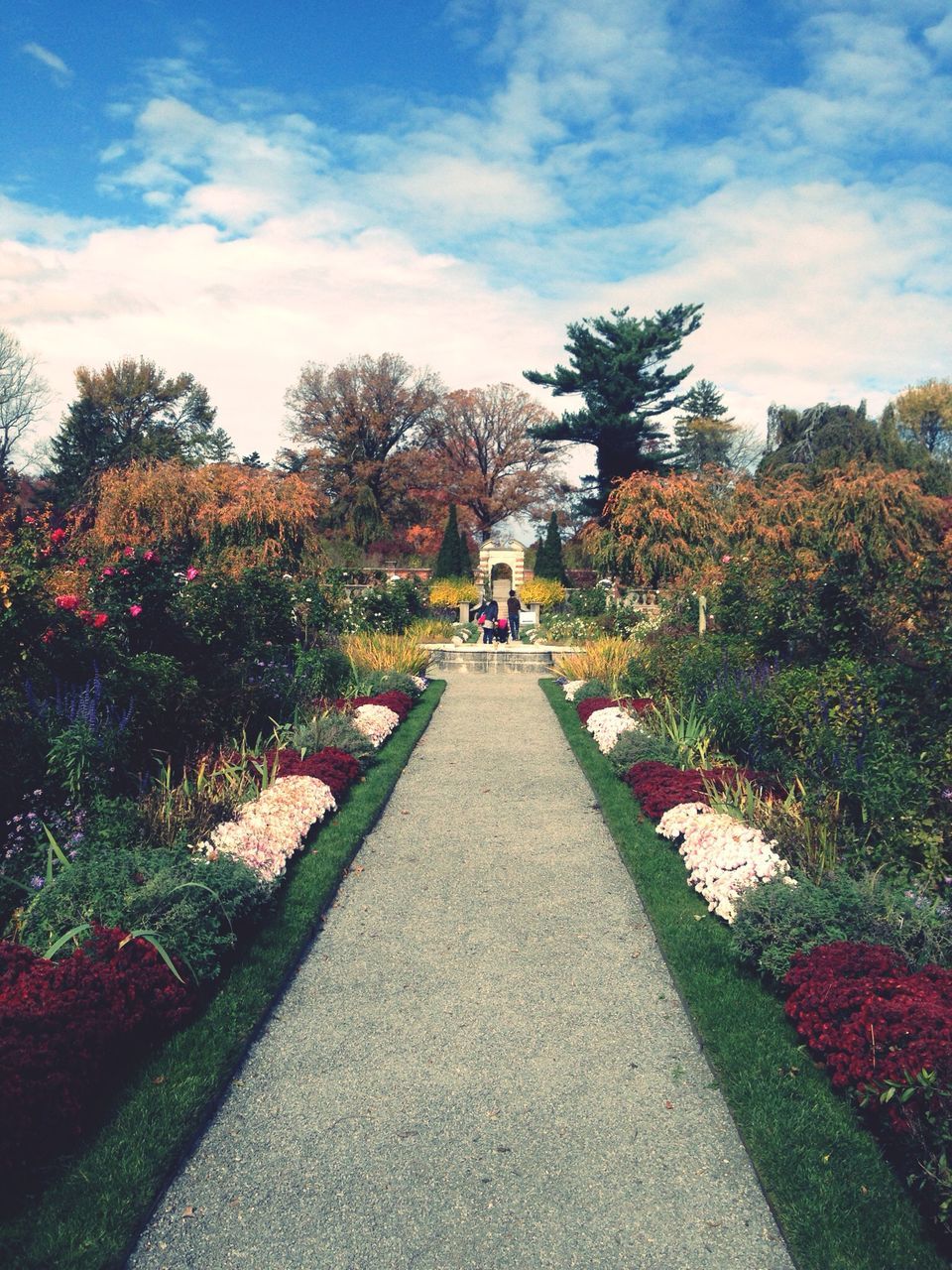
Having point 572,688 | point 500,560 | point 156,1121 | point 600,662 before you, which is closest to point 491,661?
point 600,662

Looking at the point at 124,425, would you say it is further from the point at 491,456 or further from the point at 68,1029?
the point at 68,1029

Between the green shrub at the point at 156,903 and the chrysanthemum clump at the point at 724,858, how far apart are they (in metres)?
2.84

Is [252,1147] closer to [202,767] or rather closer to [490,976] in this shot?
[490,976]

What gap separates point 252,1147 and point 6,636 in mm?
4200

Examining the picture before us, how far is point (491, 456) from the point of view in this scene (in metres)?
47.3

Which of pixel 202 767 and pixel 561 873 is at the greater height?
pixel 202 767

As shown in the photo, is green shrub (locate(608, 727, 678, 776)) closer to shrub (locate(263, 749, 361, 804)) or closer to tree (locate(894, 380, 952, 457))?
shrub (locate(263, 749, 361, 804))

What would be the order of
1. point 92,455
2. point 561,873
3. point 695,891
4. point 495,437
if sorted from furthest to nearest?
point 495,437 → point 92,455 → point 561,873 → point 695,891

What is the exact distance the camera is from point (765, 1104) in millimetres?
3439

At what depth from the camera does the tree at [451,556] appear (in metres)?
32.1

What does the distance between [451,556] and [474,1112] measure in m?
29.4

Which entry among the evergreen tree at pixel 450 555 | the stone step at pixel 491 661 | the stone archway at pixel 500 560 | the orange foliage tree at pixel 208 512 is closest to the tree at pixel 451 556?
the evergreen tree at pixel 450 555

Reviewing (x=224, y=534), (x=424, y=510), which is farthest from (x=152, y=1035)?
(x=424, y=510)

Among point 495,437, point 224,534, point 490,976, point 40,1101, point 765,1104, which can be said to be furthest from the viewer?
point 495,437
